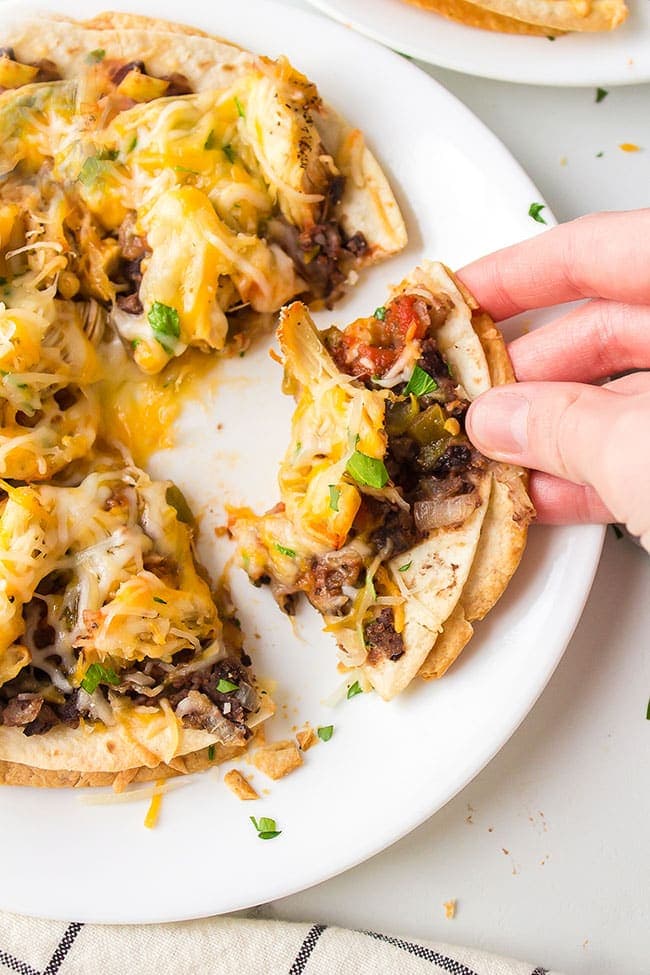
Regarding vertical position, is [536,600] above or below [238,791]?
above

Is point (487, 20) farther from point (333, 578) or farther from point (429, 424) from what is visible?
point (333, 578)

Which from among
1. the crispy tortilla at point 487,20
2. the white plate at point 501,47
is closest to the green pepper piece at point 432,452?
the white plate at point 501,47

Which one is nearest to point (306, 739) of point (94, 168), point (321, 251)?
point (321, 251)

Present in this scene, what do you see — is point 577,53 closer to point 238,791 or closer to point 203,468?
point 203,468

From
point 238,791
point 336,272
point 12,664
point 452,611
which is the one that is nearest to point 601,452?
point 452,611

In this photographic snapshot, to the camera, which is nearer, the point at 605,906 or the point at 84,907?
the point at 84,907

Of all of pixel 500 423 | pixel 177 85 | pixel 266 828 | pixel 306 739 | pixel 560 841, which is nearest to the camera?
pixel 500 423

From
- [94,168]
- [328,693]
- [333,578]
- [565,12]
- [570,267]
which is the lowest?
[328,693]

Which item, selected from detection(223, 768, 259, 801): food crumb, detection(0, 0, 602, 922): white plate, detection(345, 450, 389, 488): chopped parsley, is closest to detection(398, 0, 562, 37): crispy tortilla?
detection(0, 0, 602, 922): white plate
